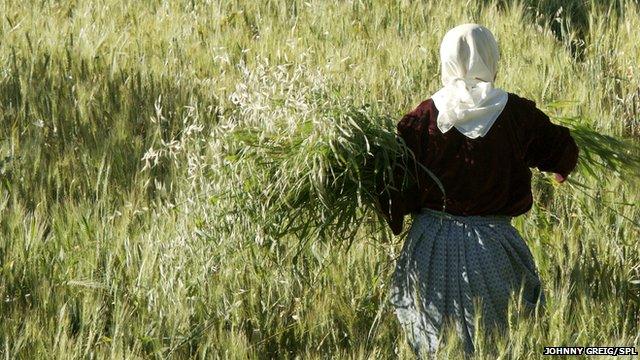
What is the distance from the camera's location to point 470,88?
333cm

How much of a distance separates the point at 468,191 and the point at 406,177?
0.59 ft

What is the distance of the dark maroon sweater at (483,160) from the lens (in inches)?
130

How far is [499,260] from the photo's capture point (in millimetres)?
3338

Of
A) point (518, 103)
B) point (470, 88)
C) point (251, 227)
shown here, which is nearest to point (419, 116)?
point (470, 88)

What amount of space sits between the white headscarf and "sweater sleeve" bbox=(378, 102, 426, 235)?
9 centimetres

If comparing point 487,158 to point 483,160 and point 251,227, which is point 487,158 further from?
point 251,227

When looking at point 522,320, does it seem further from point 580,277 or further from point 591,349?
point 580,277

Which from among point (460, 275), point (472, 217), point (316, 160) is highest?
point (316, 160)

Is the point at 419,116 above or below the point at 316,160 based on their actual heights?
above

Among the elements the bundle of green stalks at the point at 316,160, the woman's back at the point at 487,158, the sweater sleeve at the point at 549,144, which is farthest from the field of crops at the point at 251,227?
the sweater sleeve at the point at 549,144

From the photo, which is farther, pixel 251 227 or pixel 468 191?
pixel 251 227

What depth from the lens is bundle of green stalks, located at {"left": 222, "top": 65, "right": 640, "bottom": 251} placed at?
10.9 feet

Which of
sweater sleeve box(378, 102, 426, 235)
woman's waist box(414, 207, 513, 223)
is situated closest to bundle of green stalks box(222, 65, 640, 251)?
sweater sleeve box(378, 102, 426, 235)

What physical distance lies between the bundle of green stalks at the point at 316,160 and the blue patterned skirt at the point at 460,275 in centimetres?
17
